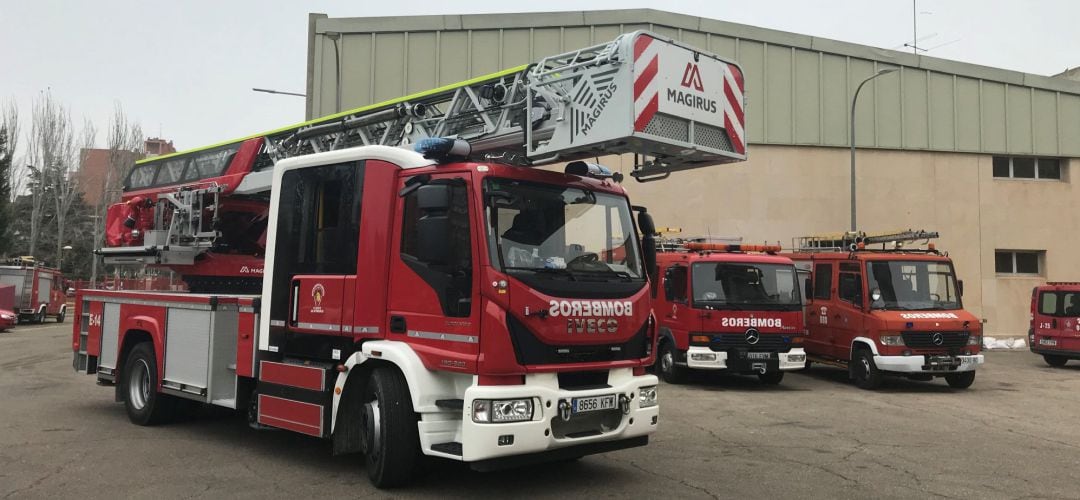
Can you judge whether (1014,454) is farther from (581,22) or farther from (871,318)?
(581,22)

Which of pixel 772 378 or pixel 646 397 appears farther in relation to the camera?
pixel 772 378

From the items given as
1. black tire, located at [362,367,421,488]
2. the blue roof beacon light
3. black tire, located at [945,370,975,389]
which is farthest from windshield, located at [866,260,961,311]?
black tire, located at [362,367,421,488]

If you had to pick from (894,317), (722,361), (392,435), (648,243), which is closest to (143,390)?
(392,435)

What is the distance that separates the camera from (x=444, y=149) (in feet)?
19.3

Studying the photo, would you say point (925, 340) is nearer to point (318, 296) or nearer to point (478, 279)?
point (478, 279)

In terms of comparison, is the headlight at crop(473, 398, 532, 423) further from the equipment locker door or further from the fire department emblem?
the fire department emblem

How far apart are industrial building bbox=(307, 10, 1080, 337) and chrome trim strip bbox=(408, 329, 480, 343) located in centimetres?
1771

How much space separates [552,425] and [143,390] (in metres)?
5.69

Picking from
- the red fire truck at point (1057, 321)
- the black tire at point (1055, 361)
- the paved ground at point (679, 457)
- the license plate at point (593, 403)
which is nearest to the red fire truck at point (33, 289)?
the paved ground at point (679, 457)

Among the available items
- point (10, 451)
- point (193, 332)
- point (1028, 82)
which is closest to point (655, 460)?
point (193, 332)

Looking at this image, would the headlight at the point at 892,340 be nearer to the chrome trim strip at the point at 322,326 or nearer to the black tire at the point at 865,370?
the black tire at the point at 865,370

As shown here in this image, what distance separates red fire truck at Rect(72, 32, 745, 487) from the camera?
5.50 metres

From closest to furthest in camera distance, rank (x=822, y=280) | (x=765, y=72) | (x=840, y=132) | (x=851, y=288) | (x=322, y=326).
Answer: (x=322, y=326), (x=851, y=288), (x=822, y=280), (x=765, y=72), (x=840, y=132)

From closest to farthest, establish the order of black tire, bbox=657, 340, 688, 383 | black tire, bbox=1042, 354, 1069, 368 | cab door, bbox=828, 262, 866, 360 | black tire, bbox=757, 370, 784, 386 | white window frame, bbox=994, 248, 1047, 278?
black tire, bbox=657, 340, 688, 383, cab door, bbox=828, 262, 866, 360, black tire, bbox=757, 370, 784, 386, black tire, bbox=1042, 354, 1069, 368, white window frame, bbox=994, 248, 1047, 278
